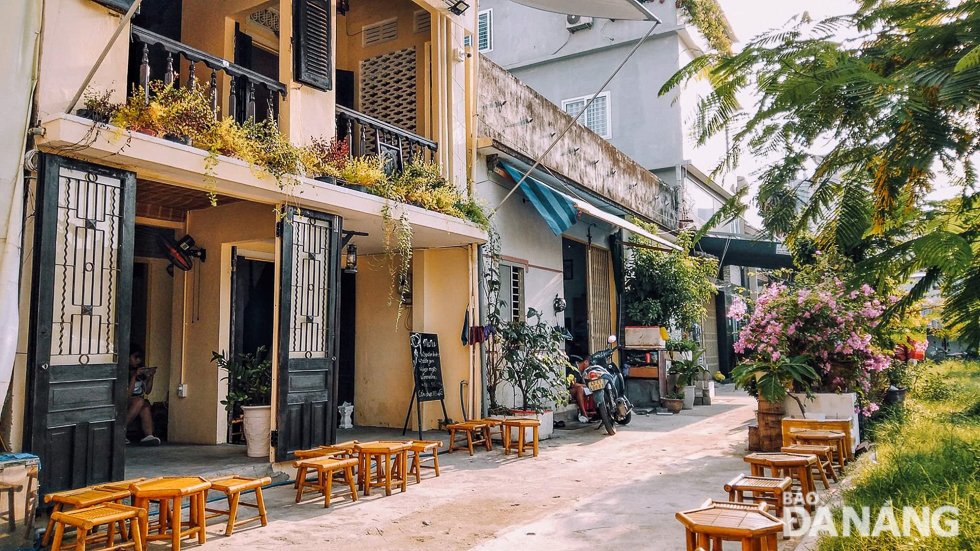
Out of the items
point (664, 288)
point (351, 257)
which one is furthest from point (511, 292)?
point (664, 288)

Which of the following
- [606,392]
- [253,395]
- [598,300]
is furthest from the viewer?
[598,300]

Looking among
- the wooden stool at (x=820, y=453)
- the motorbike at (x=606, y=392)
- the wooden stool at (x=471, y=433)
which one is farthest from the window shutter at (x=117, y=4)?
the motorbike at (x=606, y=392)

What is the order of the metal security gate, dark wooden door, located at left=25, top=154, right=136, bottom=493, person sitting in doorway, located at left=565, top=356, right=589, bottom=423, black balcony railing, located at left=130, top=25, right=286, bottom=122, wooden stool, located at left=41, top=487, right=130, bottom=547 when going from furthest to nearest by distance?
the metal security gate < person sitting in doorway, located at left=565, top=356, right=589, bottom=423 < black balcony railing, located at left=130, top=25, right=286, bottom=122 < dark wooden door, located at left=25, top=154, right=136, bottom=493 < wooden stool, located at left=41, top=487, right=130, bottom=547

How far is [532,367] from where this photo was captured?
30.9ft

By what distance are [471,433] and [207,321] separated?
3278 mm

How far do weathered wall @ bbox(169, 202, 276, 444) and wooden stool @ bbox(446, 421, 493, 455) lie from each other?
2.59 m

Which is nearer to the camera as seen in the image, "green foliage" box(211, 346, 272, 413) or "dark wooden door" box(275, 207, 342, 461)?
"dark wooden door" box(275, 207, 342, 461)

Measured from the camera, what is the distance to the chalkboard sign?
8.78m

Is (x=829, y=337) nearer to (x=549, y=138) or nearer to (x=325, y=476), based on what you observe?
(x=549, y=138)

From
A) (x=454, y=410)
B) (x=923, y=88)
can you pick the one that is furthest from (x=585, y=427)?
(x=923, y=88)

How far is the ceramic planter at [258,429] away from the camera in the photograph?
23.0ft

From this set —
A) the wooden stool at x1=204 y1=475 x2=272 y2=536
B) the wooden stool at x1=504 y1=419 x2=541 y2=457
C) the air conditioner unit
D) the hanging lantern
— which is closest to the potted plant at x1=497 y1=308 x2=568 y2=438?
the wooden stool at x1=504 y1=419 x2=541 y2=457

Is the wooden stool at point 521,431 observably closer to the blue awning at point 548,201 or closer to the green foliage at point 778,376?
the green foliage at point 778,376

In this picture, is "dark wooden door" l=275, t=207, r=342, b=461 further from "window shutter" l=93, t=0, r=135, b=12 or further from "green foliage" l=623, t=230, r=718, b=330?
"green foliage" l=623, t=230, r=718, b=330
